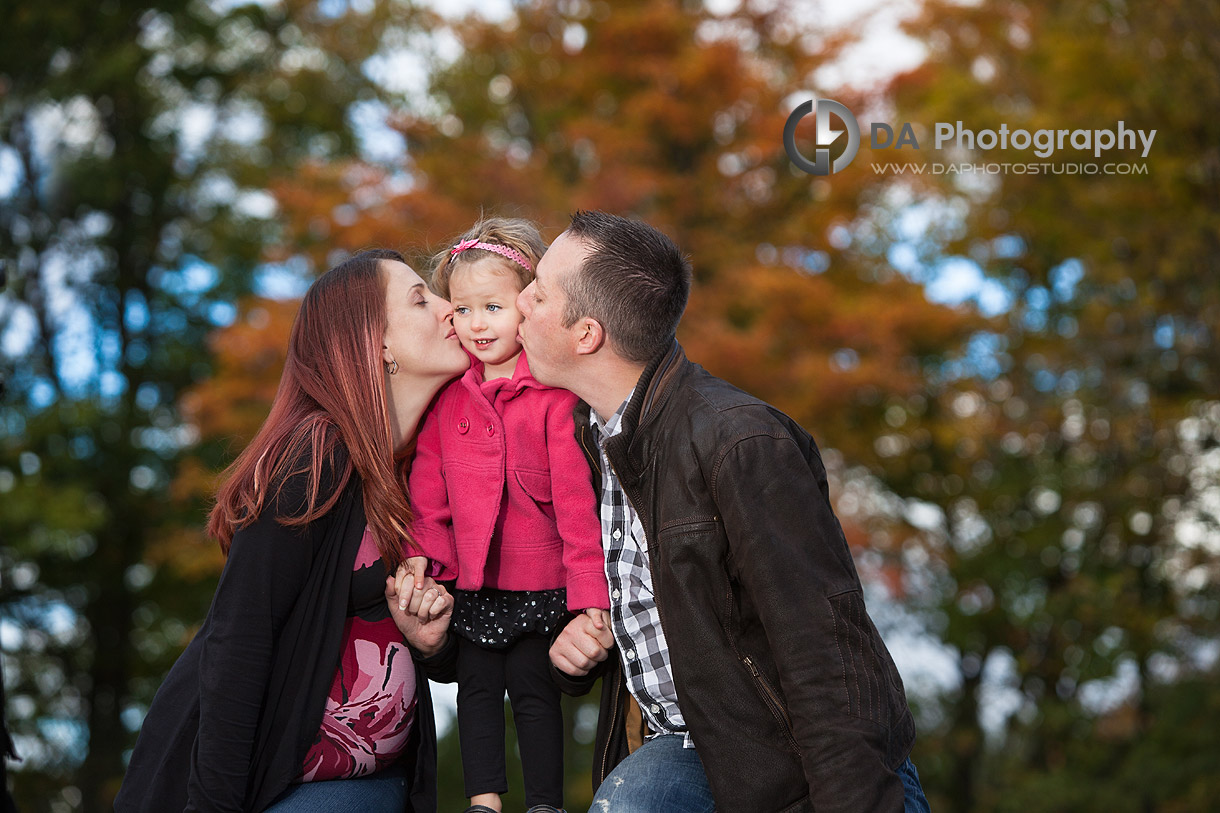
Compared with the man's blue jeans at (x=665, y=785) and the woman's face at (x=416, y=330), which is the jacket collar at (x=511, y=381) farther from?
the man's blue jeans at (x=665, y=785)

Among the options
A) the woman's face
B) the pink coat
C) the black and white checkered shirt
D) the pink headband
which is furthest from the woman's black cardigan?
the pink headband

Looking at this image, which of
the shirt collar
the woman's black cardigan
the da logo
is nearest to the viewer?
the woman's black cardigan

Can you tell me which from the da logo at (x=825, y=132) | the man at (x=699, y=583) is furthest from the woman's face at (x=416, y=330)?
the da logo at (x=825, y=132)

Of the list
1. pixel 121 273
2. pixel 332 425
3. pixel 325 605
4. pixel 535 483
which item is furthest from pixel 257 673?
pixel 121 273

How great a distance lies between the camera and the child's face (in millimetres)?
2877

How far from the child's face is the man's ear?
370 millimetres

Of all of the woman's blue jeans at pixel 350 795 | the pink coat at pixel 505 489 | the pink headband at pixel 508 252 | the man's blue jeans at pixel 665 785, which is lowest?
the woman's blue jeans at pixel 350 795

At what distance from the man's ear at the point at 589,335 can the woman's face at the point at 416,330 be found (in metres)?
0.46

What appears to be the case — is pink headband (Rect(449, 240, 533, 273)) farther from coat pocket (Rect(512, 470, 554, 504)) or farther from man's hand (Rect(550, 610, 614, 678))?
man's hand (Rect(550, 610, 614, 678))

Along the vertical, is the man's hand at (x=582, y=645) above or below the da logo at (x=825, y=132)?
below

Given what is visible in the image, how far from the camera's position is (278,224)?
43.0 feet

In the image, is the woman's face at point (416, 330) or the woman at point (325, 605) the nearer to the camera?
the woman at point (325, 605)

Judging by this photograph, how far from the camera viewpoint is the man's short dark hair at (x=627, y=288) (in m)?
2.53

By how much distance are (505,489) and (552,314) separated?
533mm
